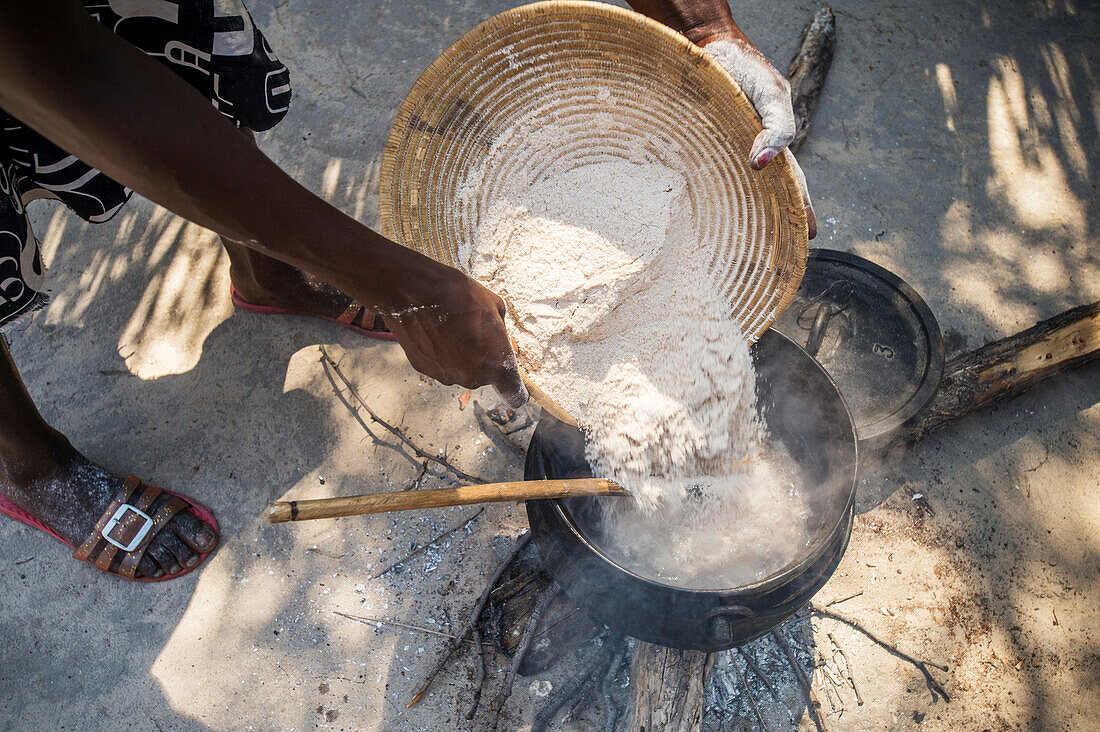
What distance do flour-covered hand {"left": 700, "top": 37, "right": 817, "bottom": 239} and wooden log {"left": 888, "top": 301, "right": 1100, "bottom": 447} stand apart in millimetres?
1056

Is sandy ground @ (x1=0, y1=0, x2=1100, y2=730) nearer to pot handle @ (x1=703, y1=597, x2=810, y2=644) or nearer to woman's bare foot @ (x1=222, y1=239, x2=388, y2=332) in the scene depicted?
woman's bare foot @ (x1=222, y1=239, x2=388, y2=332)

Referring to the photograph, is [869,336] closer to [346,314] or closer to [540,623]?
[540,623]

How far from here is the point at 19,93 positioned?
2.85ft

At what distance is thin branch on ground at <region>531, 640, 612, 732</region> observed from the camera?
192cm

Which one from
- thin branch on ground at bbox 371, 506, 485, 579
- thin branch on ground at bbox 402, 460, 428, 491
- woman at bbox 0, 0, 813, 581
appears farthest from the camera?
thin branch on ground at bbox 402, 460, 428, 491

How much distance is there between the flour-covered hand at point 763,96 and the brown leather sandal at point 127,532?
83.9 inches

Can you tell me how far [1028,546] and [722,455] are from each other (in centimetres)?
135

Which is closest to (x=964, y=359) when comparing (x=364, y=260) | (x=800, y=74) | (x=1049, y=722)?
(x=1049, y=722)

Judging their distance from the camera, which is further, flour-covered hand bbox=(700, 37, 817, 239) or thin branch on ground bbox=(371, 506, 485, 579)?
thin branch on ground bbox=(371, 506, 485, 579)

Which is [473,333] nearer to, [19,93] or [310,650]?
[19,93]

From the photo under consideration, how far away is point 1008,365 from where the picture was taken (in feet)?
7.54

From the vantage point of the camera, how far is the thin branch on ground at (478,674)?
195 centimetres


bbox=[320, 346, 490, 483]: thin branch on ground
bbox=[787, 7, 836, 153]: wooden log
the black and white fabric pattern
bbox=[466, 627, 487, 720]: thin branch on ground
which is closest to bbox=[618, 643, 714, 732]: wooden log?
bbox=[466, 627, 487, 720]: thin branch on ground

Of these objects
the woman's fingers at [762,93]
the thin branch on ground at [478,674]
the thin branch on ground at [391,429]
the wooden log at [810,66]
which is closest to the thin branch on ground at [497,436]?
the thin branch on ground at [391,429]
